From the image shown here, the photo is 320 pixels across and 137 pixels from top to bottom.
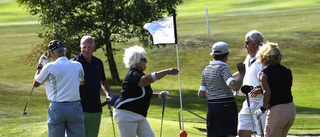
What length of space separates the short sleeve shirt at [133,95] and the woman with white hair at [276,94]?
1.51 m

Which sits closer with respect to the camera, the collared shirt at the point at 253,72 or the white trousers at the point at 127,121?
the white trousers at the point at 127,121

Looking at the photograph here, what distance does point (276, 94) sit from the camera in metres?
5.88

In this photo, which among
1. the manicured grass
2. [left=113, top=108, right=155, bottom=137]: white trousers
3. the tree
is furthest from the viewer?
the tree

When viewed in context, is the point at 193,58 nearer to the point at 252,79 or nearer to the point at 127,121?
the point at 252,79

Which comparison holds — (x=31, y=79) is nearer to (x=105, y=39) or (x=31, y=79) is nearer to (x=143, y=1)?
(x=105, y=39)

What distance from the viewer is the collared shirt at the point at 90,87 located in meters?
6.97

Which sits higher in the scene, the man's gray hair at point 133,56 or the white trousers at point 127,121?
the man's gray hair at point 133,56

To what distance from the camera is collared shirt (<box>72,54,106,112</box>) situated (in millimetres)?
6973

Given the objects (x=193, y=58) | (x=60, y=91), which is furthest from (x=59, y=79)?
(x=193, y=58)

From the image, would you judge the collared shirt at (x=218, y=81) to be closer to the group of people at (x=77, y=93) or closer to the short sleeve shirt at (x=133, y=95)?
the group of people at (x=77, y=93)

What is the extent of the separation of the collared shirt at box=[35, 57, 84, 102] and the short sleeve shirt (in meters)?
0.65

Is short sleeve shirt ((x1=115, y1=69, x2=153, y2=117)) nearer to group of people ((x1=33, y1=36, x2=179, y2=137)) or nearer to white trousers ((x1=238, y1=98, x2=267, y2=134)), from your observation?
group of people ((x1=33, y1=36, x2=179, y2=137))

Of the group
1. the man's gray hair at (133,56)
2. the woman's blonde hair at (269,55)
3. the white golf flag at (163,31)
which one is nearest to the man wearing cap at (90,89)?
the man's gray hair at (133,56)

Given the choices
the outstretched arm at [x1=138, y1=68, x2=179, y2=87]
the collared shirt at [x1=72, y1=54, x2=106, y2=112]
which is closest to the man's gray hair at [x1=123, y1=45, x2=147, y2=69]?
the outstretched arm at [x1=138, y1=68, x2=179, y2=87]
